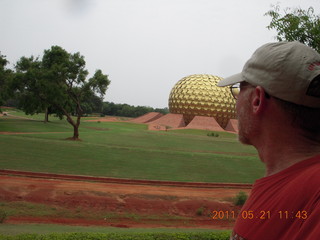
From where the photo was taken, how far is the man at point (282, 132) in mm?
1291

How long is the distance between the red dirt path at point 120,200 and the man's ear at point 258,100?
8495 mm

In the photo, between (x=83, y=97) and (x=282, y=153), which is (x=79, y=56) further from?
(x=282, y=153)

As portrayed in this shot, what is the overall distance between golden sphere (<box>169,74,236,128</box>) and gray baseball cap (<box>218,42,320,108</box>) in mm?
49660

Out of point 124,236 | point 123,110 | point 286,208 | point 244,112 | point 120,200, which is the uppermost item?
point 123,110

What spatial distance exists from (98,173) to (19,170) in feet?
9.76

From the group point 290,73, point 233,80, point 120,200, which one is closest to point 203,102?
point 120,200

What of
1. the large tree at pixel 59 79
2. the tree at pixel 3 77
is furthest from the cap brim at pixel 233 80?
the tree at pixel 3 77

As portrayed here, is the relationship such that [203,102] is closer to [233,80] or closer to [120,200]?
[120,200]

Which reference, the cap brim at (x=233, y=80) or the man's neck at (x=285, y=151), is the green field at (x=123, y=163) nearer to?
the cap brim at (x=233, y=80)

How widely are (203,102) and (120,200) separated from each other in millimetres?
41499

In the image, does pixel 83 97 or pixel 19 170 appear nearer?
pixel 19 170

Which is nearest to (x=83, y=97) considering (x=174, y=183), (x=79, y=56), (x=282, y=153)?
(x=79, y=56)

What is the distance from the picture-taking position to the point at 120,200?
36.0 feet

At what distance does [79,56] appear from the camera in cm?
2377
